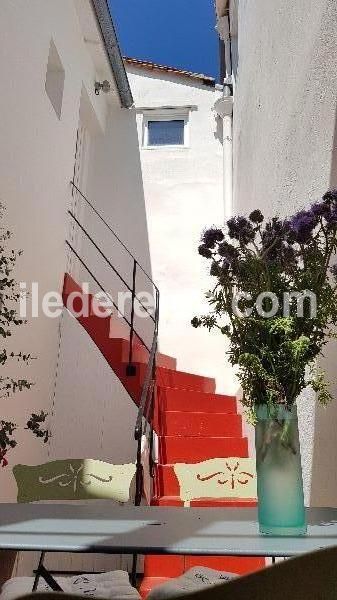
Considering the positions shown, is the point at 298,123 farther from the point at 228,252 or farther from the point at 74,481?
the point at 74,481

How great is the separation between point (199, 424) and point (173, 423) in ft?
0.89

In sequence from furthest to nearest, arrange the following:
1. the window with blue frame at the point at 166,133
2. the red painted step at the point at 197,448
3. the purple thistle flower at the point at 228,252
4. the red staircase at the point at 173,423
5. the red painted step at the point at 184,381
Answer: the window with blue frame at the point at 166,133, the red painted step at the point at 184,381, the red painted step at the point at 197,448, the red staircase at the point at 173,423, the purple thistle flower at the point at 228,252

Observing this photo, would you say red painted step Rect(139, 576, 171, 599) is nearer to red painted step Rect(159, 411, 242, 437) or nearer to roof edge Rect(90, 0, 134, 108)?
red painted step Rect(159, 411, 242, 437)

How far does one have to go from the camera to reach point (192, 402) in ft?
17.0

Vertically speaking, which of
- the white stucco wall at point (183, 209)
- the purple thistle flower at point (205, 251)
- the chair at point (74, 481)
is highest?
the white stucco wall at point (183, 209)

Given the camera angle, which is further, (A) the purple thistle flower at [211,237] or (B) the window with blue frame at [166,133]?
(B) the window with blue frame at [166,133]

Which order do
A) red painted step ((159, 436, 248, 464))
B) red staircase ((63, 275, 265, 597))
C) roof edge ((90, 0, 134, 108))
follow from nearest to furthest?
red staircase ((63, 275, 265, 597)) → red painted step ((159, 436, 248, 464)) → roof edge ((90, 0, 134, 108))

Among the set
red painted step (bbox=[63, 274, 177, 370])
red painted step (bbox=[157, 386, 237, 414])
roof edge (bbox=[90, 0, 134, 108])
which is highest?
roof edge (bbox=[90, 0, 134, 108])

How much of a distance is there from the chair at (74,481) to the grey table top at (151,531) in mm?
290

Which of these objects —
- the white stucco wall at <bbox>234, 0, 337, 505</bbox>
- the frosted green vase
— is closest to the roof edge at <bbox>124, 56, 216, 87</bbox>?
the white stucco wall at <bbox>234, 0, 337, 505</bbox>

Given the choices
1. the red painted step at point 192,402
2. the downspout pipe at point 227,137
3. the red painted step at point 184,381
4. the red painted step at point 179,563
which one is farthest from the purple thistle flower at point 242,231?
the downspout pipe at point 227,137

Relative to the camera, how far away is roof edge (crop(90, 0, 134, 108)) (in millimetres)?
6559

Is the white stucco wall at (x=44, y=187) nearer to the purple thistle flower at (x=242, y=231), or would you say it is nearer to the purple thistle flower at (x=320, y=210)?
the purple thistle flower at (x=242, y=231)

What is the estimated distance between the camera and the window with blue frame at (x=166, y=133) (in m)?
7.99
